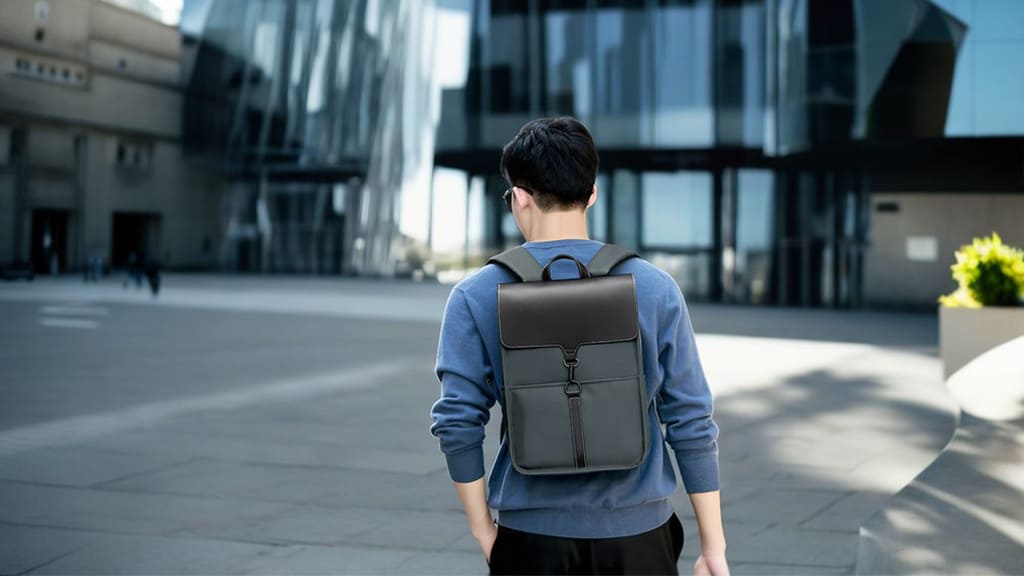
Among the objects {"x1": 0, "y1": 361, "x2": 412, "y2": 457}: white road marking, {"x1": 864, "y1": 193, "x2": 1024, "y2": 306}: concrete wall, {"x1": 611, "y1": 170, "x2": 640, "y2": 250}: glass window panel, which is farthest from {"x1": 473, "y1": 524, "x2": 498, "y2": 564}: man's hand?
{"x1": 611, "y1": 170, "x2": 640, "y2": 250}: glass window panel

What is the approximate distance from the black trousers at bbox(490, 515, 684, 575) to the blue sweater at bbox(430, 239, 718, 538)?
19mm

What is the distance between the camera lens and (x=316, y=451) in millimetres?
8312

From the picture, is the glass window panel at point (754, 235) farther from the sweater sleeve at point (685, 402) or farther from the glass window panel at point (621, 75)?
the sweater sleeve at point (685, 402)

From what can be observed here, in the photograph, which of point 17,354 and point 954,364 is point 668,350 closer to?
point 954,364

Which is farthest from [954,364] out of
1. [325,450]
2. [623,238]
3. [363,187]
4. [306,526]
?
[363,187]

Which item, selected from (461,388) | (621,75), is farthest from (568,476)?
(621,75)

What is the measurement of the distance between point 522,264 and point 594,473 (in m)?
0.52

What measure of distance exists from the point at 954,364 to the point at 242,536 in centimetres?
1087

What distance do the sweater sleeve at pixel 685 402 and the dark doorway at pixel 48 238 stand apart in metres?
53.2

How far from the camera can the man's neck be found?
8.09 feet

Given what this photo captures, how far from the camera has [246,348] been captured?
664 inches

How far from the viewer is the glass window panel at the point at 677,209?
35438 mm

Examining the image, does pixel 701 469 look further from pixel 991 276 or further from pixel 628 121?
pixel 628 121

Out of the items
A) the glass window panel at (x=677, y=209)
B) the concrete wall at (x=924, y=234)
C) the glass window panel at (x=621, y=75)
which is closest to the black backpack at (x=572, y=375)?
the concrete wall at (x=924, y=234)
